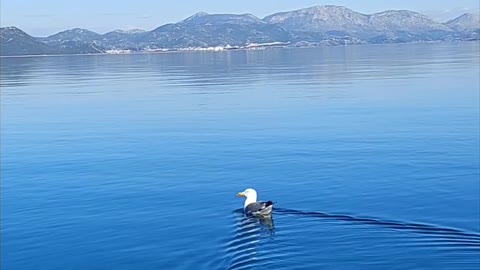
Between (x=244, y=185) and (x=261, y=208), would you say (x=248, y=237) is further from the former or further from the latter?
(x=244, y=185)

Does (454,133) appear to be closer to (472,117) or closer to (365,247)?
(472,117)

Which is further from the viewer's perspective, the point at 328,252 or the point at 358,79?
the point at 358,79

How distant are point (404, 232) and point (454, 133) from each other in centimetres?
1537

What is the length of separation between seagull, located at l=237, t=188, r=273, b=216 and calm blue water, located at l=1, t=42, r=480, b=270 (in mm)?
284

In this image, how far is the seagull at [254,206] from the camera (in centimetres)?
2030

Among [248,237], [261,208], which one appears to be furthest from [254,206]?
[248,237]

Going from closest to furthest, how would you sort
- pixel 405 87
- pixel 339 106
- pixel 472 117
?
pixel 472 117 < pixel 339 106 < pixel 405 87

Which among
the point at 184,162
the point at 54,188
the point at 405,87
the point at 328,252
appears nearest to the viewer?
the point at 328,252

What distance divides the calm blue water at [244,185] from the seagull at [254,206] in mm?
284

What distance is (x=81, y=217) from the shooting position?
21531 mm

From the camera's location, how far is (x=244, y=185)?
25047 millimetres

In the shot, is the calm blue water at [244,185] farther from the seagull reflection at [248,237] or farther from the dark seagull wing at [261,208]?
the dark seagull wing at [261,208]

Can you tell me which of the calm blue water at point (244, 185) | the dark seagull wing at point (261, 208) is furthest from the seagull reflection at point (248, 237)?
the dark seagull wing at point (261, 208)

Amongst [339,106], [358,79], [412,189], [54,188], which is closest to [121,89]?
[358,79]
